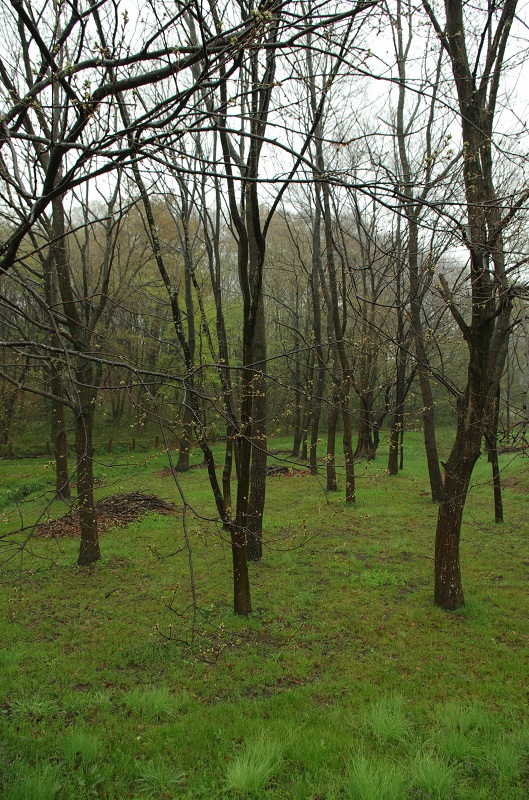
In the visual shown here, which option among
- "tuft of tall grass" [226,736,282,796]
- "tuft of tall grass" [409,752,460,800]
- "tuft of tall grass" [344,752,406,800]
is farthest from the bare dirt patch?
"tuft of tall grass" [409,752,460,800]

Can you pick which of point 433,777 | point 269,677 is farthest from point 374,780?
point 269,677

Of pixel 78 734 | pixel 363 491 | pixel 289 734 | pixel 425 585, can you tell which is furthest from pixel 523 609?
pixel 363 491

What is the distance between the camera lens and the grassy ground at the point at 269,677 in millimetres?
2957

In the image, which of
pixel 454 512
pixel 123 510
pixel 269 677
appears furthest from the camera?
pixel 123 510

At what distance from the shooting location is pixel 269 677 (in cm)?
440

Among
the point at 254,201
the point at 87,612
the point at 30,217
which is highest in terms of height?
the point at 254,201

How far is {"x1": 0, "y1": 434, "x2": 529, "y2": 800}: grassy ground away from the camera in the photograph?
2957 mm

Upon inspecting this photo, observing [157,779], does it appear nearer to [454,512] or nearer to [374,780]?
[374,780]

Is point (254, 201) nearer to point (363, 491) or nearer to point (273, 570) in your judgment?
point (273, 570)

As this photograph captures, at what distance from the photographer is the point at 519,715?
3711 mm

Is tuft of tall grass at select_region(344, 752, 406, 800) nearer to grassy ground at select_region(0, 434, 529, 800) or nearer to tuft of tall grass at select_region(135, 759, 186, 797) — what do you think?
grassy ground at select_region(0, 434, 529, 800)

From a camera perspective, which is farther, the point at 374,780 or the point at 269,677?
the point at 269,677

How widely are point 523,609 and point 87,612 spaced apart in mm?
5343

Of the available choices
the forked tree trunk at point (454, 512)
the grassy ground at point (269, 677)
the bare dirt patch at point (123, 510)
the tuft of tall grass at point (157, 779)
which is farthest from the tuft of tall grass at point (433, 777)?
the bare dirt patch at point (123, 510)
